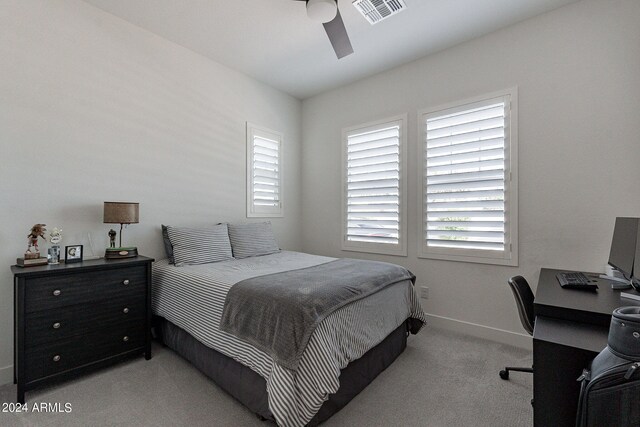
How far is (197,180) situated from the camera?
10.9 ft

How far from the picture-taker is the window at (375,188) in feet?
11.5

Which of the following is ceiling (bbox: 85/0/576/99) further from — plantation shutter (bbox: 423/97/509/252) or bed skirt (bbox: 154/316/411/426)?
bed skirt (bbox: 154/316/411/426)

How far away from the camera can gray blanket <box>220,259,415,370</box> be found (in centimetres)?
160

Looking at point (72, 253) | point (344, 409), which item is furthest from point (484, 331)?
point (72, 253)

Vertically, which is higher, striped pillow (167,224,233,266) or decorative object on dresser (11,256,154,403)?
striped pillow (167,224,233,266)

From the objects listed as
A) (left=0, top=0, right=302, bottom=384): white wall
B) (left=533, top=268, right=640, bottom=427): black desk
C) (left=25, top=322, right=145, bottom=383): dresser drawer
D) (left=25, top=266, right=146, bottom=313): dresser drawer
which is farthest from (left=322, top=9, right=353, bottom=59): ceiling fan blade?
(left=25, top=322, right=145, bottom=383): dresser drawer

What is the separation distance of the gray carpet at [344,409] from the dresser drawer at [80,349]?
15 cm

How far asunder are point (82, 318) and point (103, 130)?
1607mm

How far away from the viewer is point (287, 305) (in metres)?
1.70

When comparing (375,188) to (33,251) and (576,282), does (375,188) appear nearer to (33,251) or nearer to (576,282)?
(576,282)

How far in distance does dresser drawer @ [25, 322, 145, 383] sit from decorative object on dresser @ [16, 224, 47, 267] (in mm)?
579

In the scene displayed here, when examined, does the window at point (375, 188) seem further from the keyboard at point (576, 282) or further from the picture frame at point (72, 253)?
the picture frame at point (72, 253)

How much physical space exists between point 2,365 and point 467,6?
15.2ft

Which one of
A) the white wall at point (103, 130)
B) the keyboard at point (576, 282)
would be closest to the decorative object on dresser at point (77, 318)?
the white wall at point (103, 130)
